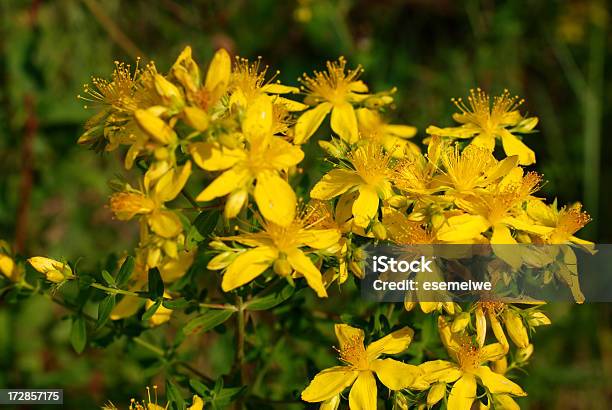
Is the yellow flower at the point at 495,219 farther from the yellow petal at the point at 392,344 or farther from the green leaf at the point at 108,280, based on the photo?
the green leaf at the point at 108,280

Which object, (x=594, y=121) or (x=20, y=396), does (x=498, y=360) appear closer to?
(x=20, y=396)

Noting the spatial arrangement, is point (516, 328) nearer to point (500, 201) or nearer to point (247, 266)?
point (500, 201)

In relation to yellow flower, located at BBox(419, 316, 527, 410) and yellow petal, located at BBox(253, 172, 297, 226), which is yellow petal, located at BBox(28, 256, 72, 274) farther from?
yellow flower, located at BBox(419, 316, 527, 410)

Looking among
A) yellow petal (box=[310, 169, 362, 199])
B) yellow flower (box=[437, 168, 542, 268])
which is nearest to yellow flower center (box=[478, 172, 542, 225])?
yellow flower (box=[437, 168, 542, 268])

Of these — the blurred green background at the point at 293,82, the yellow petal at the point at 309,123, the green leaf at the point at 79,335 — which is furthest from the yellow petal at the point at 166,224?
the blurred green background at the point at 293,82

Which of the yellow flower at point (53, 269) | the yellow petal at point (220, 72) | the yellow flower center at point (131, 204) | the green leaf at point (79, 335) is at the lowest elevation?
the green leaf at point (79, 335)

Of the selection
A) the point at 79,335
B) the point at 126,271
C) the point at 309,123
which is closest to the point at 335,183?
the point at 309,123
